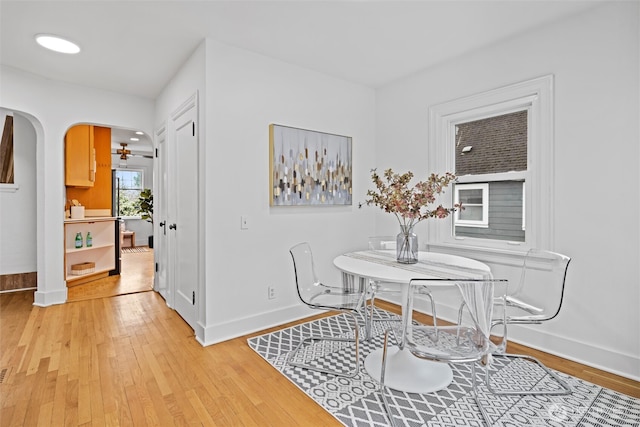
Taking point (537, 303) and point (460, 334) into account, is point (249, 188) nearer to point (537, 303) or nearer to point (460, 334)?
point (460, 334)

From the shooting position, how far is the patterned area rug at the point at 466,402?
1755mm

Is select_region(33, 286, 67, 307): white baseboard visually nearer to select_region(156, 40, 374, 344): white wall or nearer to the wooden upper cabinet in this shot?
the wooden upper cabinet

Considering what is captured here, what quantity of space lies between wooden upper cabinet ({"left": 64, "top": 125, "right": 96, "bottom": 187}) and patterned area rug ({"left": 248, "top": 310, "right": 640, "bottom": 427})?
392 centimetres

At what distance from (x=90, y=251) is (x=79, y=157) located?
1.41m

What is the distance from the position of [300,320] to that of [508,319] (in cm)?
187

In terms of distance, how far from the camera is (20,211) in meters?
4.29

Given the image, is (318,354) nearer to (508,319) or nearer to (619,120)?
(508,319)

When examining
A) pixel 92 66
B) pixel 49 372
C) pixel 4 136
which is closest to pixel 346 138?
pixel 92 66

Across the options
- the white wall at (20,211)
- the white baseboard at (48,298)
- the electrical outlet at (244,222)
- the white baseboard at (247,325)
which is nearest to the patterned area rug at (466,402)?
the white baseboard at (247,325)

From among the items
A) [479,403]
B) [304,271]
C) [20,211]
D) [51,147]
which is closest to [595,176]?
[479,403]

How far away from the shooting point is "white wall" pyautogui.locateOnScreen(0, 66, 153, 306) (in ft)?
11.5

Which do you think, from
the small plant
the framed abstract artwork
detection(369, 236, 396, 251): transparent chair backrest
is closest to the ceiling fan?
the small plant

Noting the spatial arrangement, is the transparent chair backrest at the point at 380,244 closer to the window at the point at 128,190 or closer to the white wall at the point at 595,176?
the white wall at the point at 595,176

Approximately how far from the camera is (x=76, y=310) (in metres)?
3.47
